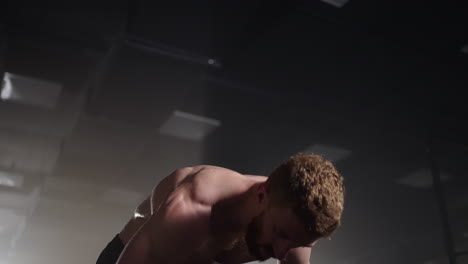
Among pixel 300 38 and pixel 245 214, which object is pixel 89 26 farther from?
pixel 245 214

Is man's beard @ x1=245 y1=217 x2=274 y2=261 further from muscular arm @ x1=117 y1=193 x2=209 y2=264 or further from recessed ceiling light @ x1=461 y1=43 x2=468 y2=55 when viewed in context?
recessed ceiling light @ x1=461 y1=43 x2=468 y2=55

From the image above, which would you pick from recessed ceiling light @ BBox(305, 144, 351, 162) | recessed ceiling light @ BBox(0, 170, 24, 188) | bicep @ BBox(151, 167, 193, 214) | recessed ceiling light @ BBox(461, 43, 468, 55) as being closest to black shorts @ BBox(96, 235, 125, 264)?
bicep @ BBox(151, 167, 193, 214)

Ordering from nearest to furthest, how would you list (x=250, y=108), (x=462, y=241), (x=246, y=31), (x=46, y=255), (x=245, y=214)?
(x=245, y=214)
(x=246, y=31)
(x=250, y=108)
(x=462, y=241)
(x=46, y=255)

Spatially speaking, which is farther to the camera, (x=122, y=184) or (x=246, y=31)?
(x=122, y=184)

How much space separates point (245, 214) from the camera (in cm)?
127

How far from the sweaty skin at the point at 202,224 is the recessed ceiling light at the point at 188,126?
227 cm

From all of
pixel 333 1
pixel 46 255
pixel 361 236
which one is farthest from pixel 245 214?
pixel 46 255

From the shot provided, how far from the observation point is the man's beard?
121 cm

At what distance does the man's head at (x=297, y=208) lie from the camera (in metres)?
1.14

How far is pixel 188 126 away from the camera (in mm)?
3889

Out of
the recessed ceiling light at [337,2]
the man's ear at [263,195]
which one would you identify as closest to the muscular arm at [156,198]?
the man's ear at [263,195]

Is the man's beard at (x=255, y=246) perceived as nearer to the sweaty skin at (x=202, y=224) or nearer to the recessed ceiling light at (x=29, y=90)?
the sweaty skin at (x=202, y=224)

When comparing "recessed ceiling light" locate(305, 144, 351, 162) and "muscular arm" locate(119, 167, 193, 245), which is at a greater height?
"muscular arm" locate(119, 167, 193, 245)

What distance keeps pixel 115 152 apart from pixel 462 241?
4.74 meters
